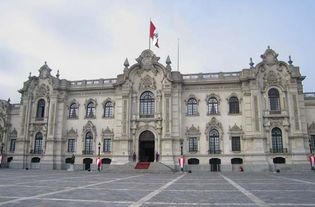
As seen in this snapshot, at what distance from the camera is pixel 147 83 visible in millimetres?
42281

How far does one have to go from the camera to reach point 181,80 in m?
41.2

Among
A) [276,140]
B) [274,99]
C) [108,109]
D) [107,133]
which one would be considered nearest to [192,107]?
[274,99]

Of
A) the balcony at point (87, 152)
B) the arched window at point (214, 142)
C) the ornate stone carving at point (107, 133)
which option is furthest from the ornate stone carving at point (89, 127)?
the arched window at point (214, 142)

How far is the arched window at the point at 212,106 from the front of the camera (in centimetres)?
4048

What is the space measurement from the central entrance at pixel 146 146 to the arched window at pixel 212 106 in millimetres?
8783

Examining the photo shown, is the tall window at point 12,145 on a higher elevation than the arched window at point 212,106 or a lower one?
lower

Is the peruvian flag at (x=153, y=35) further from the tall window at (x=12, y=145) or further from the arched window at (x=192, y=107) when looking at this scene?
the tall window at (x=12, y=145)

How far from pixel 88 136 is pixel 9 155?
1332 cm

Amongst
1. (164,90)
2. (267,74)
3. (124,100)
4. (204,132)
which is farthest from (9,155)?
(267,74)

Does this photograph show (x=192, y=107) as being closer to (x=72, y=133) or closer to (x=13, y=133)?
(x=72, y=133)

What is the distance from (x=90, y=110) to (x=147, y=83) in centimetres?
960

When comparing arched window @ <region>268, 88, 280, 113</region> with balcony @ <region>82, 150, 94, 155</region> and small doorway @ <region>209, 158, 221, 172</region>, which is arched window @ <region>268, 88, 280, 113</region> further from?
balcony @ <region>82, 150, 94, 155</region>

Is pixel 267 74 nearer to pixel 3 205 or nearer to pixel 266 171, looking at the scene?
pixel 266 171

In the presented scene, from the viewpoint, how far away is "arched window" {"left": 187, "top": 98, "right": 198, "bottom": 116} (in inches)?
1614
